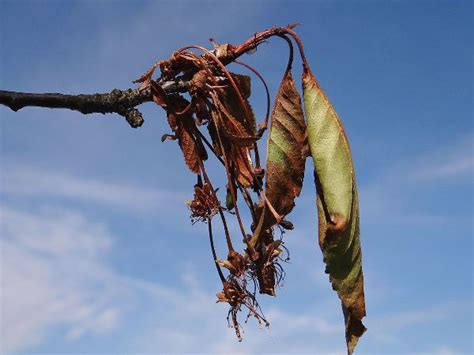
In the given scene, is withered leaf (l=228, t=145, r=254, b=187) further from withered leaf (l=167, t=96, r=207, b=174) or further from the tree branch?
the tree branch

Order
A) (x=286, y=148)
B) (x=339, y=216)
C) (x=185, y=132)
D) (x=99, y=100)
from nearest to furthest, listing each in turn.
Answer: (x=339, y=216) < (x=286, y=148) < (x=99, y=100) < (x=185, y=132)

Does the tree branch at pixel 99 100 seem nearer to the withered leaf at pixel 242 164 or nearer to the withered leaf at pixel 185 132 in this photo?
the withered leaf at pixel 185 132

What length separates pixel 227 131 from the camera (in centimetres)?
257

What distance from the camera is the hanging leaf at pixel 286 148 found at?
95.7 inches

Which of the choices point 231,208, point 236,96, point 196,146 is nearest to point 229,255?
point 231,208

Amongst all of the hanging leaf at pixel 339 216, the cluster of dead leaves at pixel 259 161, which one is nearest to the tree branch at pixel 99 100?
the cluster of dead leaves at pixel 259 161

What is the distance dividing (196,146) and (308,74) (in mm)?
544

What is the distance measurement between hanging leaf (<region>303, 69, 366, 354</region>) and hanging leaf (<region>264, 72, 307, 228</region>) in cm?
7

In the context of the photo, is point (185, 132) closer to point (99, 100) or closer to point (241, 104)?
point (241, 104)

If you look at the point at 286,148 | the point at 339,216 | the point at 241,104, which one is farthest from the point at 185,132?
the point at 339,216

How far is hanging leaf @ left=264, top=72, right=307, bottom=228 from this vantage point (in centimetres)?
243

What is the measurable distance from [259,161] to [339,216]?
0.48 metres

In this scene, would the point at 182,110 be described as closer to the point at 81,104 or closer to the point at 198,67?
the point at 198,67

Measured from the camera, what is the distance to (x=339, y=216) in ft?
7.50
